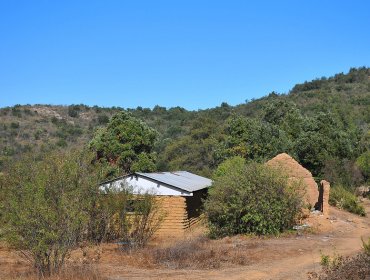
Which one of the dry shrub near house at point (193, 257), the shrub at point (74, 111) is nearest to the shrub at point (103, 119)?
the shrub at point (74, 111)

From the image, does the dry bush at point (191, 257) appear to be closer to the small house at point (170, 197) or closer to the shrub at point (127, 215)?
the shrub at point (127, 215)

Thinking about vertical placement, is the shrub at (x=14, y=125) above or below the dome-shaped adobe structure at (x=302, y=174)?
above

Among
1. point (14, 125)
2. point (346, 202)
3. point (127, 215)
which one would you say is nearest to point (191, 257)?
point (127, 215)

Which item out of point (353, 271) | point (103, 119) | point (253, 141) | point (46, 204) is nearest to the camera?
point (353, 271)

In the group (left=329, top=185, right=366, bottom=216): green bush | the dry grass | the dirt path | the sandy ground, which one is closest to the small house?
the sandy ground

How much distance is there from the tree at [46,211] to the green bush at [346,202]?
714 inches

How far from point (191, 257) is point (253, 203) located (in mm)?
5537

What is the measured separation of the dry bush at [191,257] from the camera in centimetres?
1408

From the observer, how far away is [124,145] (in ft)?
117

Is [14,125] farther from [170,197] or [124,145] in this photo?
[170,197]

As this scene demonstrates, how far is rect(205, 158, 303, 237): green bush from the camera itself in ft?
63.7

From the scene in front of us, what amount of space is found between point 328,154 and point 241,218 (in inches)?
809

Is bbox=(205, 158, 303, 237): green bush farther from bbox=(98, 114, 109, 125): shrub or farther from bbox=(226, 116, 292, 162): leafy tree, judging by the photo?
bbox=(98, 114, 109, 125): shrub

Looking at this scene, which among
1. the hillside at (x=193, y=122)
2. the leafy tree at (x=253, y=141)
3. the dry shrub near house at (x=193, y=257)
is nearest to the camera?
the dry shrub near house at (x=193, y=257)
